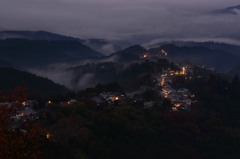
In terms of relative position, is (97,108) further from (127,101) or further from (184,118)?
(184,118)

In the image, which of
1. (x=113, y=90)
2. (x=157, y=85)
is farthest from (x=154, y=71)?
(x=113, y=90)

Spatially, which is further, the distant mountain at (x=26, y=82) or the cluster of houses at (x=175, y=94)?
the distant mountain at (x=26, y=82)

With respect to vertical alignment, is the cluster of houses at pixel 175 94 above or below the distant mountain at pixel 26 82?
above

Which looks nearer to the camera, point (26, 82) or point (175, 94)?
point (175, 94)

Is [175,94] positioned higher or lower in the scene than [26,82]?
higher

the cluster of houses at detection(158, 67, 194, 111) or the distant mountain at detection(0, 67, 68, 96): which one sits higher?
the cluster of houses at detection(158, 67, 194, 111)

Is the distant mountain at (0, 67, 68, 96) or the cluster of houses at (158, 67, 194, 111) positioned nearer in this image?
the cluster of houses at (158, 67, 194, 111)

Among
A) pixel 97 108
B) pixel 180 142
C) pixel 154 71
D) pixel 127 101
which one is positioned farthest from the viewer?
pixel 154 71

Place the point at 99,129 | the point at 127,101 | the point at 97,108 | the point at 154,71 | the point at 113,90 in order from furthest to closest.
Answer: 1. the point at 154,71
2. the point at 113,90
3. the point at 127,101
4. the point at 97,108
5. the point at 99,129
